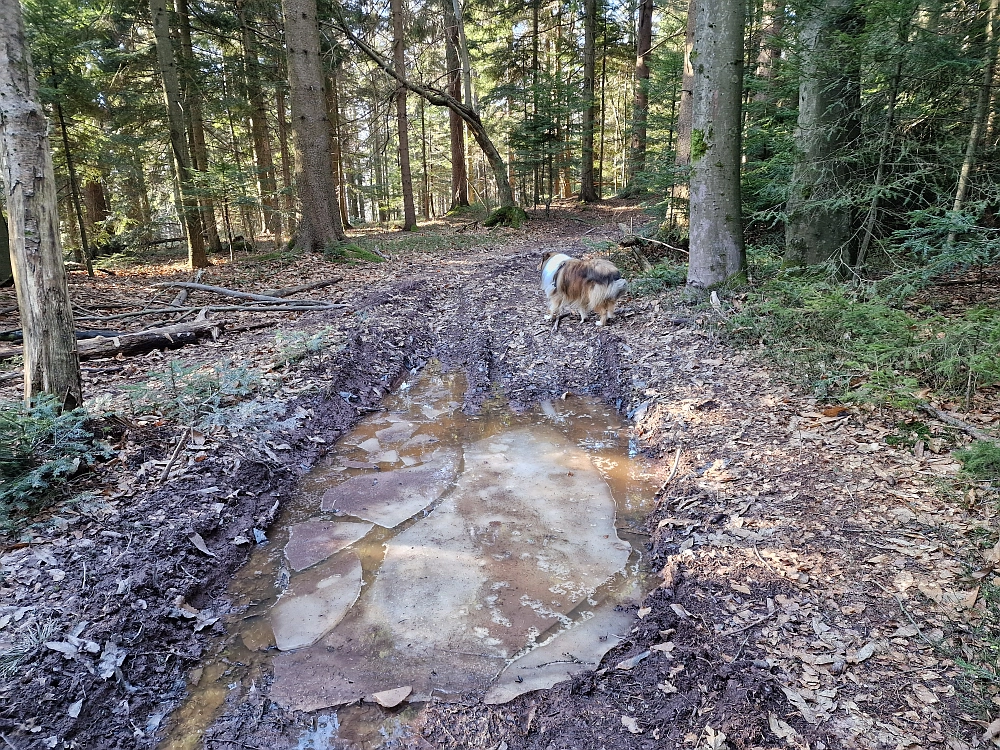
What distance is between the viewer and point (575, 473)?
14.6 ft

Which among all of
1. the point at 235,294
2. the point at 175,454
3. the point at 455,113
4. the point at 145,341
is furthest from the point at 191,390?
the point at 455,113

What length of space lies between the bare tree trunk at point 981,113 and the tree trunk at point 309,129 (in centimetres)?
1030

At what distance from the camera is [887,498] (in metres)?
3.09

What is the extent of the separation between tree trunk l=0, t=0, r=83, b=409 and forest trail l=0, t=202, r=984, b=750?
2.22 ft

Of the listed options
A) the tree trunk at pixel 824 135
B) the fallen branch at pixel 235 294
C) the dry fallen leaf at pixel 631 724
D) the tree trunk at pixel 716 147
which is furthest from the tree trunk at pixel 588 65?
the dry fallen leaf at pixel 631 724

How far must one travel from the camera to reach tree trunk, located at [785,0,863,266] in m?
5.33

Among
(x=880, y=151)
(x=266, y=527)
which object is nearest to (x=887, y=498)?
(x=880, y=151)

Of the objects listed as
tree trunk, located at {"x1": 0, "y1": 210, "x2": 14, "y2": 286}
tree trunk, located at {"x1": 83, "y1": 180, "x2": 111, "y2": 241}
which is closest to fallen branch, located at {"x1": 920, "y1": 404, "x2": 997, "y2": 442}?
tree trunk, located at {"x1": 0, "y1": 210, "x2": 14, "y2": 286}

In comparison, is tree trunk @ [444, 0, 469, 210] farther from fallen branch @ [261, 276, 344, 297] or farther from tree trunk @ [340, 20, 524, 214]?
fallen branch @ [261, 276, 344, 297]

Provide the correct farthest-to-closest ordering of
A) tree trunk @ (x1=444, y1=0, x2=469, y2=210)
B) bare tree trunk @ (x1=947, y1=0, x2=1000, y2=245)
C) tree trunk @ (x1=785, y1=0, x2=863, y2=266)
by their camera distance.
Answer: tree trunk @ (x1=444, y1=0, x2=469, y2=210) → tree trunk @ (x1=785, y1=0, x2=863, y2=266) → bare tree trunk @ (x1=947, y1=0, x2=1000, y2=245)

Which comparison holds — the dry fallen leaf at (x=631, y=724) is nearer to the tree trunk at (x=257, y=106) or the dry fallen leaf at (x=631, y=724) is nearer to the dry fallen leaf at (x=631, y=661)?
the dry fallen leaf at (x=631, y=661)

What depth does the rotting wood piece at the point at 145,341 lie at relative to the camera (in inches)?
226

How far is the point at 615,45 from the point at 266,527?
2454 cm

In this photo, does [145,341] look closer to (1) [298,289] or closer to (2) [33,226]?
(1) [298,289]
